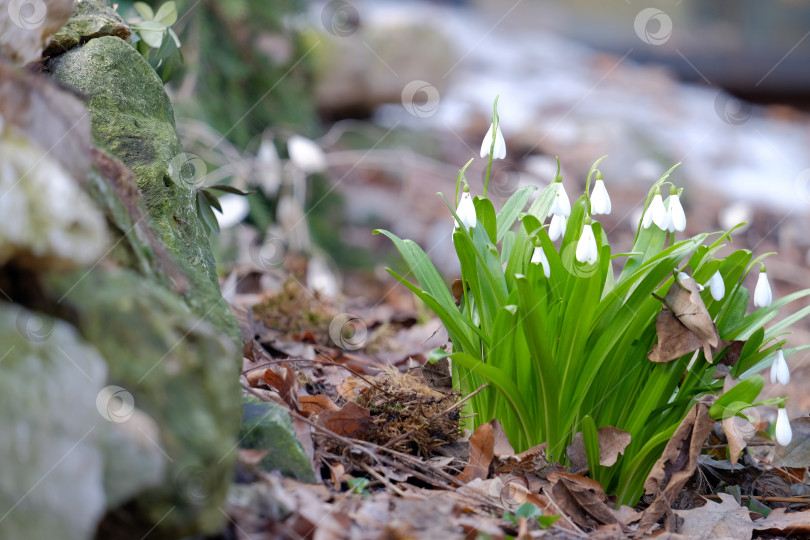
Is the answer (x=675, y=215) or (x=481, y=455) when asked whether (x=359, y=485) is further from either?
(x=675, y=215)

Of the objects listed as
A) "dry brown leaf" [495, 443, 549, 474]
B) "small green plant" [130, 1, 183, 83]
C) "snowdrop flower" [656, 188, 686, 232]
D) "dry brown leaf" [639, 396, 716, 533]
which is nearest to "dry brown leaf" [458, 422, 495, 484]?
"dry brown leaf" [495, 443, 549, 474]

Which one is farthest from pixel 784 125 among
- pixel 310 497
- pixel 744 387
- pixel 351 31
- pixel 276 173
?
pixel 310 497

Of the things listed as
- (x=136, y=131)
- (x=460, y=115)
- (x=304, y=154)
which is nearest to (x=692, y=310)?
(x=136, y=131)

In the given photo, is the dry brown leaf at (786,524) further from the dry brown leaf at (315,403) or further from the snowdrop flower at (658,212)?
the dry brown leaf at (315,403)

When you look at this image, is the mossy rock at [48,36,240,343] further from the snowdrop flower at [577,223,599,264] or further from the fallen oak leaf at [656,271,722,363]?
the fallen oak leaf at [656,271,722,363]

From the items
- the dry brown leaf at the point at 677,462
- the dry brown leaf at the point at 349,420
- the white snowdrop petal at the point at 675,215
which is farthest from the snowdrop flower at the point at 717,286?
the dry brown leaf at the point at 349,420
